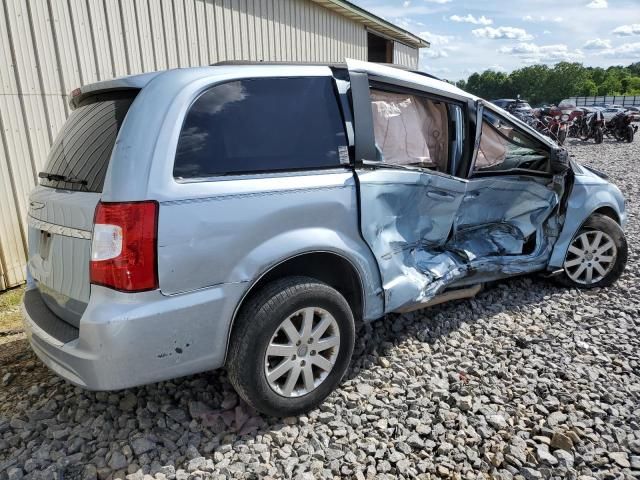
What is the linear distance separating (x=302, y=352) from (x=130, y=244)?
42.1 inches

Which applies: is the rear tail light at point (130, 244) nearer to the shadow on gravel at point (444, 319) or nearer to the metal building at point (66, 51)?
the shadow on gravel at point (444, 319)

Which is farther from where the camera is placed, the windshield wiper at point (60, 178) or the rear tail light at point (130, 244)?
the windshield wiper at point (60, 178)

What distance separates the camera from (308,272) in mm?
2809

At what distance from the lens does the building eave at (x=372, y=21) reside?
868cm

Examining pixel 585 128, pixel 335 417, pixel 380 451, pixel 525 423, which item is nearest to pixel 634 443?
pixel 525 423

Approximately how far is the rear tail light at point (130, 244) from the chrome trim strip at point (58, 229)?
179 millimetres

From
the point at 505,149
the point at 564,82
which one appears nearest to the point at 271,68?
the point at 505,149

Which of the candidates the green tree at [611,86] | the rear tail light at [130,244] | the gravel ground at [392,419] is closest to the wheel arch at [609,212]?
the gravel ground at [392,419]

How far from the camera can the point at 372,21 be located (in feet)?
33.3

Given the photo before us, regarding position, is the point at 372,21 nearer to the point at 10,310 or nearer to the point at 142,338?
the point at 10,310

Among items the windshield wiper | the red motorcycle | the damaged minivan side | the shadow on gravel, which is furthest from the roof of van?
the red motorcycle

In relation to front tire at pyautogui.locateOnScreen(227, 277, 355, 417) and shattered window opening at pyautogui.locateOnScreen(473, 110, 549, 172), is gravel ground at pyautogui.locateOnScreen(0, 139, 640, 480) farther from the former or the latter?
shattered window opening at pyautogui.locateOnScreen(473, 110, 549, 172)

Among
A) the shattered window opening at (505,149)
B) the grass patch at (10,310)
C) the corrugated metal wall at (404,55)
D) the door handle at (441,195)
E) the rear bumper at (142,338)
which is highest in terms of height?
the corrugated metal wall at (404,55)

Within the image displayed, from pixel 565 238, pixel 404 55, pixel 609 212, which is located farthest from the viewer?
pixel 404 55
